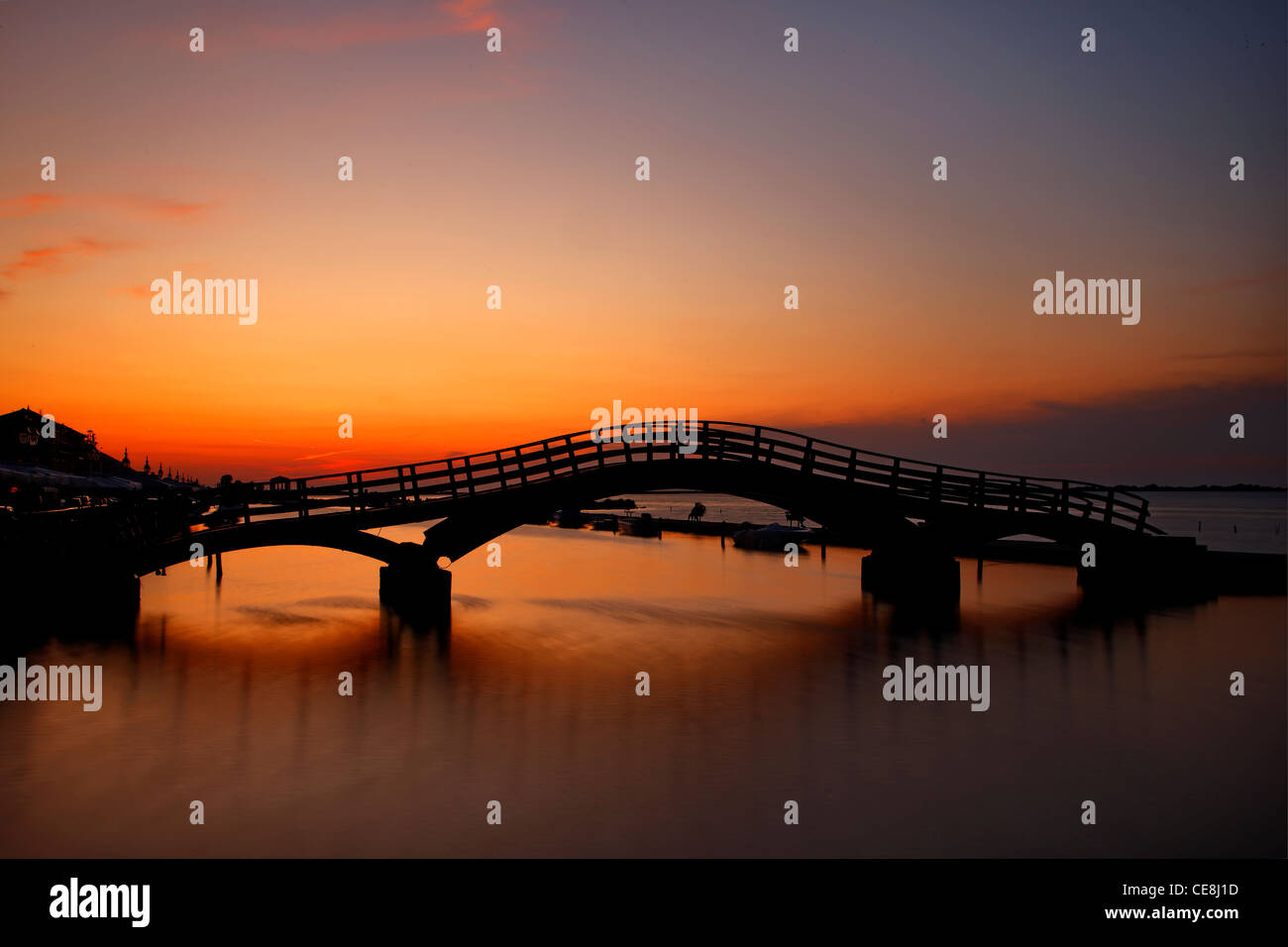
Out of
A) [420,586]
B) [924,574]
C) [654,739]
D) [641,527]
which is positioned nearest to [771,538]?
[641,527]

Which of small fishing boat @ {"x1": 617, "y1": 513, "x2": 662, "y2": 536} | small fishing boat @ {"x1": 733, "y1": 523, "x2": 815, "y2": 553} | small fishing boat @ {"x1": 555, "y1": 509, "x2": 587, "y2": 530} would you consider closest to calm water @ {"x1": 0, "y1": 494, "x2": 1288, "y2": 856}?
small fishing boat @ {"x1": 733, "y1": 523, "x2": 815, "y2": 553}

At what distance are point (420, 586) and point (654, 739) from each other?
1330 centimetres

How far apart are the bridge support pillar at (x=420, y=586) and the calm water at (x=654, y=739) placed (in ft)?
2.56

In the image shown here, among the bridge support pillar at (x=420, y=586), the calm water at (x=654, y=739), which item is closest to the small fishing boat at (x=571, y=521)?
the calm water at (x=654, y=739)

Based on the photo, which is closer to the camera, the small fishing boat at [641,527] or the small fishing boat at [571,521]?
the small fishing boat at [641,527]

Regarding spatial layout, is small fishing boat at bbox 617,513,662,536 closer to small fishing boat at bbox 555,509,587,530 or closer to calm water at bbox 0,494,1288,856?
small fishing boat at bbox 555,509,587,530

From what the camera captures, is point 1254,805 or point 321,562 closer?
point 1254,805

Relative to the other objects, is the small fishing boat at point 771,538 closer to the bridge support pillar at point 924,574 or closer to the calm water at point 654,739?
the bridge support pillar at point 924,574

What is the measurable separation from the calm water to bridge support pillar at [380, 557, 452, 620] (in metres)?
0.78

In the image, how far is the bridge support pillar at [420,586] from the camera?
26.5 metres
